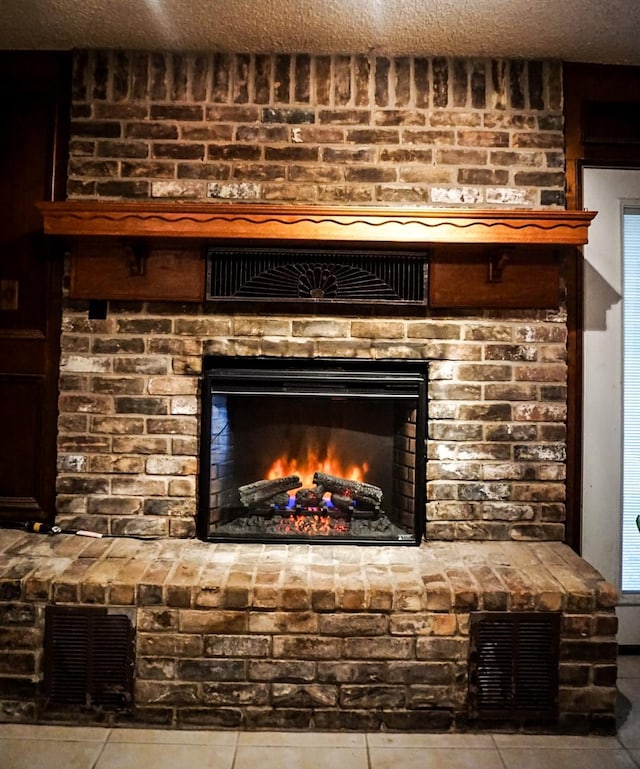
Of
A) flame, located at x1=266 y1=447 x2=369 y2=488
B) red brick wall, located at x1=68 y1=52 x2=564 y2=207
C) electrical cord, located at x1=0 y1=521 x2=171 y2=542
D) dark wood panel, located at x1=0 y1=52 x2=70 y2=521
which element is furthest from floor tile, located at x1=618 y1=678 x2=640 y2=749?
dark wood panel, located at x1=0 y1=52 x2=70 y2=521

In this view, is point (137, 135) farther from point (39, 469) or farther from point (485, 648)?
point (485, 648)

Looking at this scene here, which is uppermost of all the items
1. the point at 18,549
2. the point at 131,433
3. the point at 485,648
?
the point at 131,433

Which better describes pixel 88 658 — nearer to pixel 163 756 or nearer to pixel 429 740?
pixel 163 756

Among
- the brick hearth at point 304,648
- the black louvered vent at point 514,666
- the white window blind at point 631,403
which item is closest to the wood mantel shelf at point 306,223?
the white window blind at point 631,403

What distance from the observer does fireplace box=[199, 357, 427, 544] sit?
2.09 m

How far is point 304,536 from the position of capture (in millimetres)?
2072

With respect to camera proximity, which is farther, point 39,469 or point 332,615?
point 39,469

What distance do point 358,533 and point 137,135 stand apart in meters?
1.77

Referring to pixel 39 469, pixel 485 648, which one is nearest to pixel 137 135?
pixel 39 469

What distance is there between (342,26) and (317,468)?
5.49ft

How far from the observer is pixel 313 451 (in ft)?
7.38

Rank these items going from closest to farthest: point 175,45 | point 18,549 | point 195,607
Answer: point 195,607
point 18,549
point 175,45

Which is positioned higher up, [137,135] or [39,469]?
[137,135]

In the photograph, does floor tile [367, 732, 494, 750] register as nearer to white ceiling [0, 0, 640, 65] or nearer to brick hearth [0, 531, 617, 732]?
brick hearth [0, 531, 617, 732]
